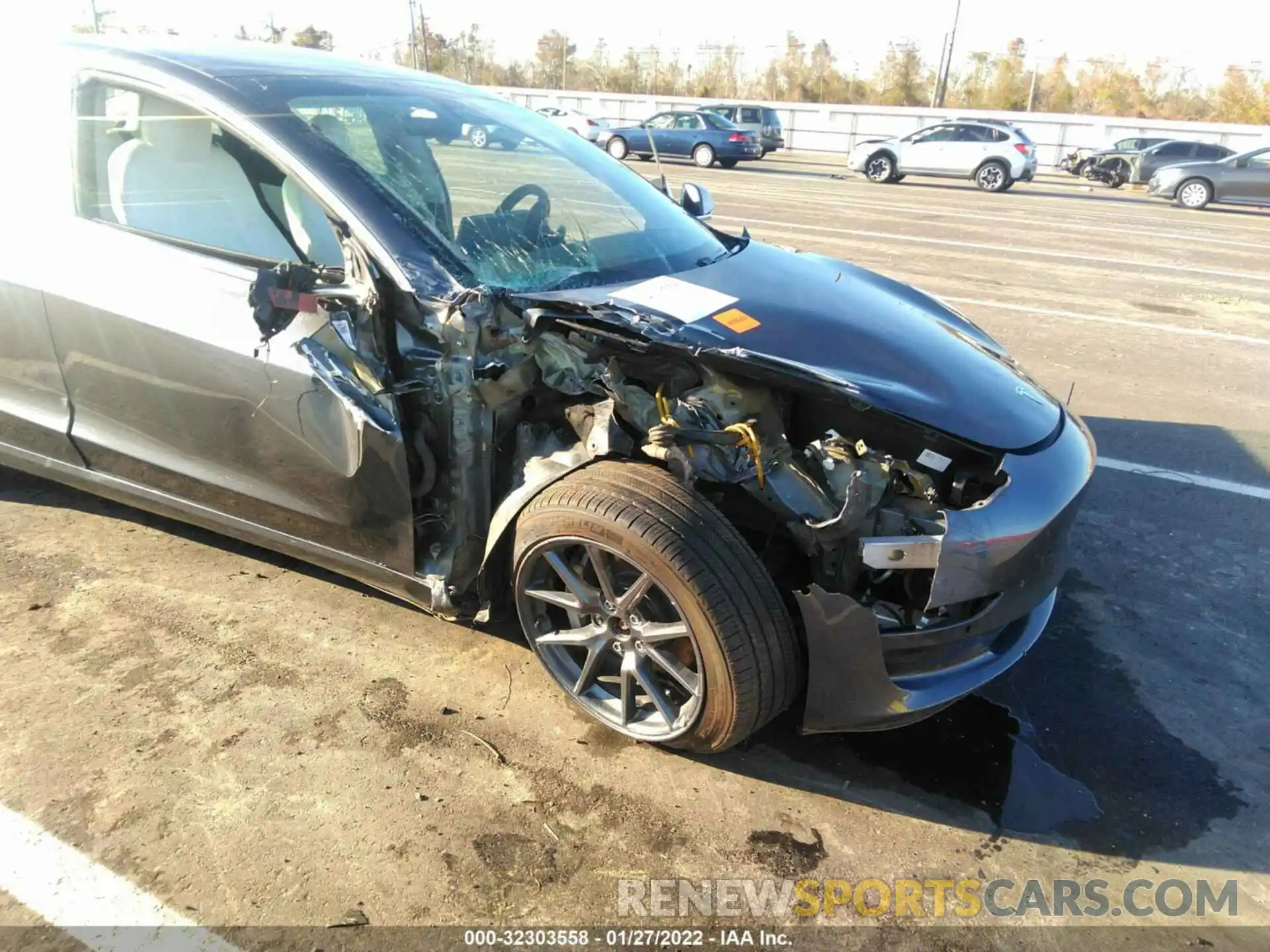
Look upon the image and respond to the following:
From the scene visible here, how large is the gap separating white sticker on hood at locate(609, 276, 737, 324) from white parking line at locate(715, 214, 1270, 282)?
30.1 ft

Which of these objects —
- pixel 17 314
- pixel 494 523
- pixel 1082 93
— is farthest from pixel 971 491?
pixel 1082 93

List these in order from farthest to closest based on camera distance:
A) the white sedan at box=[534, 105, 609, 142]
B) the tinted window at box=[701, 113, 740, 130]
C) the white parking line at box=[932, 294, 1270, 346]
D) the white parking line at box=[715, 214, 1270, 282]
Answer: the tinted window at box=[701, 113, 740, 130], the white sedan at box=[534, 105, 609, 142], the white parking line at box=[715, 214, 1270, 282], the white parking line at box=[932, 294, 1270, 346]

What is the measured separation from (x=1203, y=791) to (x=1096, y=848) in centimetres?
47

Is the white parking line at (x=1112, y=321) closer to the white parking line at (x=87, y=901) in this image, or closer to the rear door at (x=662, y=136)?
the white parking line at (x=87, y=901)

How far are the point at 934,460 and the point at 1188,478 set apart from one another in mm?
2682

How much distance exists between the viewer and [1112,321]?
7.57 meters

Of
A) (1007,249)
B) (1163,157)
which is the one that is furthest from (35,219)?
(1163,157)

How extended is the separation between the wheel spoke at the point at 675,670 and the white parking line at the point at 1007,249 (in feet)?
32.7

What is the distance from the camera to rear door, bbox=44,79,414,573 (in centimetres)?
266

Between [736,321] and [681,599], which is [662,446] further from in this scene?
[736,321]

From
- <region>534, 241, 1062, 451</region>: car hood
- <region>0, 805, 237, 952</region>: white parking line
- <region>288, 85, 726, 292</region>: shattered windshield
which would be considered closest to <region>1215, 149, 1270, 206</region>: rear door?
<region>534, 241, 1062, 451</region>: car hood

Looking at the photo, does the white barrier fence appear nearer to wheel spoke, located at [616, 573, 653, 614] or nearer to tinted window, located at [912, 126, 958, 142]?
tinted window, located at [912, 126, 958, 142]

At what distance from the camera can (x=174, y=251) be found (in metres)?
2.88

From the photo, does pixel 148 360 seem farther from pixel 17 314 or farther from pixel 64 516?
pixel 64 516
